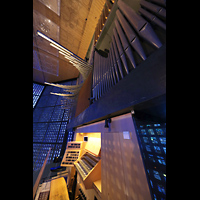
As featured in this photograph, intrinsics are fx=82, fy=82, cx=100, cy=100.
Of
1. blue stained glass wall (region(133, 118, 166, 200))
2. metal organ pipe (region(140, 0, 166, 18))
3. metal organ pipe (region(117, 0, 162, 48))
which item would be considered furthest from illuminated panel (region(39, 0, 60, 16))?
blue stained glass wall (region(133, 118, 166, 200))

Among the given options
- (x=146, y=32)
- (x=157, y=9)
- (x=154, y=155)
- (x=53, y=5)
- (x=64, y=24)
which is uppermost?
(x=64, y=24)

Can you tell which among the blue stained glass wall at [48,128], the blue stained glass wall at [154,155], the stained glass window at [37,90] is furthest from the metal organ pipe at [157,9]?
the stained glass window at [37,90]

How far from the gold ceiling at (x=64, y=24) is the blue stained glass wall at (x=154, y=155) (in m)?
5.95

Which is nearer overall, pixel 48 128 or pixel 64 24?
pixel 64 24

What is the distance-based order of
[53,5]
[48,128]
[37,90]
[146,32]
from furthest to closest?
1. [37,90]
2. [48,128]
3. [53,5]
4. [146,32]

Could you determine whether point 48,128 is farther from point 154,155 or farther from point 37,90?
point 154,155

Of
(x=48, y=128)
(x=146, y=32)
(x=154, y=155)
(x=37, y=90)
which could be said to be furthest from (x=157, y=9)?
(x=37, y=90)

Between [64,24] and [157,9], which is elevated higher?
[64,24]

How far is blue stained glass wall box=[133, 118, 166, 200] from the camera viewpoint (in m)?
0.70

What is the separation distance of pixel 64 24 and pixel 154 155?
678 cm

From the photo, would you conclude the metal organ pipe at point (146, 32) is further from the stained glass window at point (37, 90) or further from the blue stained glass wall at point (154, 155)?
the stained glass window at point (37, 90)

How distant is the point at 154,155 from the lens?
799 millimetres

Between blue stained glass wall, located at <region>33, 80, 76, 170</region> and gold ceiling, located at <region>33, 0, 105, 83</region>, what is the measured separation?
371cm
